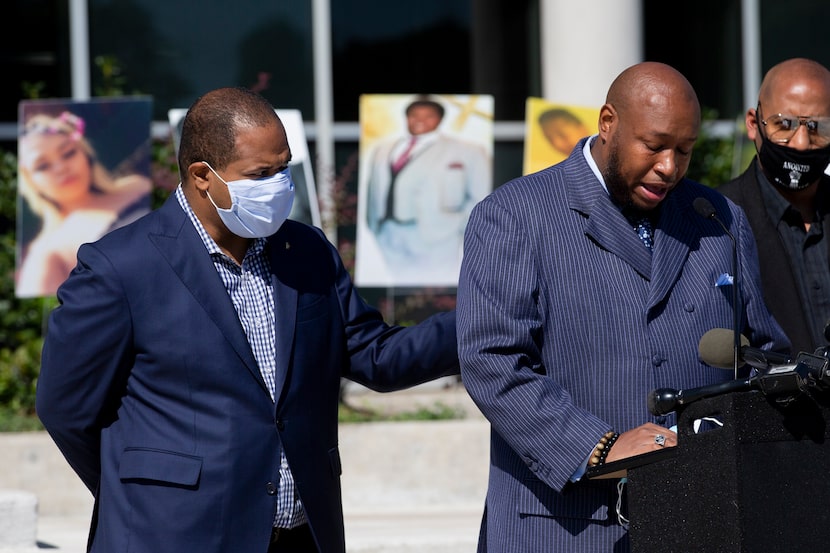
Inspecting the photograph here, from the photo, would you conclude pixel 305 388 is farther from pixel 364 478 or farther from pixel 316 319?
pixel 364 478

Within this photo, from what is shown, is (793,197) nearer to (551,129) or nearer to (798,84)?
(798,84)

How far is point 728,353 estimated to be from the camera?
9.37 ft

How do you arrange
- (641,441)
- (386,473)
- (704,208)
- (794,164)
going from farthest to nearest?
(386,473), (794,164), (704,208), (641,441)

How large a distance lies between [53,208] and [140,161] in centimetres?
61

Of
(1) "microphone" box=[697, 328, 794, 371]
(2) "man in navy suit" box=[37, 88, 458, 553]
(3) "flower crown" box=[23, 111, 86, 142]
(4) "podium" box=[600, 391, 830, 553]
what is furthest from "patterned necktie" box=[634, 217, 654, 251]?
(3) "flower crown" box=[23, 111, 86, 142]

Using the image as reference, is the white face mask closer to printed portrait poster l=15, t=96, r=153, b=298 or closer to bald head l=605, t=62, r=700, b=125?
bald head l=605, t=62, r=700, b=125

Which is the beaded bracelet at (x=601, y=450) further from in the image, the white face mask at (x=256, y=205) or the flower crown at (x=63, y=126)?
the flower crown at (x=63, y=126)

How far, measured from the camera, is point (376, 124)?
8414 mm

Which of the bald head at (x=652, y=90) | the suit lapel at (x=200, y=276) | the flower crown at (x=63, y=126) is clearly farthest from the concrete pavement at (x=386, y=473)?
the bald head at (x=652, y=90)

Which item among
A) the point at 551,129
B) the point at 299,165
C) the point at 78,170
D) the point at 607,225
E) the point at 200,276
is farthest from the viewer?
the point at 551,129

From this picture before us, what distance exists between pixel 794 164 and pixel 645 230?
1289 millimetres

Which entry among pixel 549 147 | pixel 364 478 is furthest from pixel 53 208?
pixel 549 147

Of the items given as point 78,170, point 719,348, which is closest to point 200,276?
point 719,348

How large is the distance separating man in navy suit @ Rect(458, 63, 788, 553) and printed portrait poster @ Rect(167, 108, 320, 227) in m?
4.85
